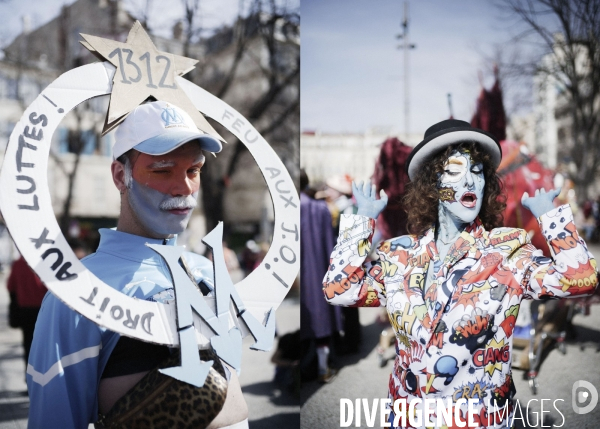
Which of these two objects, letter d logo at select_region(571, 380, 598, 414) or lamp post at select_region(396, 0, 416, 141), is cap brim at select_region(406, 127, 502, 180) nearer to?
lamp post at select_region(396, 0, 416, 141)

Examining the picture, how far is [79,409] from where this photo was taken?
1.57 meters

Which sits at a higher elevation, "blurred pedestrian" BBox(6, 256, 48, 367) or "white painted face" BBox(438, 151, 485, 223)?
"white painted face" BBox(438, 151, 485, 223)

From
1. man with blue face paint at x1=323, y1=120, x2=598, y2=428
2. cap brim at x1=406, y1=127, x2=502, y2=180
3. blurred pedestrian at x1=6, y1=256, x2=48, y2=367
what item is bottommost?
Answer: blurred pedestrian at x1=6, y1=256, x2=48, y2=367

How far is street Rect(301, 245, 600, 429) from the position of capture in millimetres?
3039

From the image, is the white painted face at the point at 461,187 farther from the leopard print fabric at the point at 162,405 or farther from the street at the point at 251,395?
the street at the point at 251,395

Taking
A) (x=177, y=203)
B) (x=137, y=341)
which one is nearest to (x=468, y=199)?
(x=177, y=203)

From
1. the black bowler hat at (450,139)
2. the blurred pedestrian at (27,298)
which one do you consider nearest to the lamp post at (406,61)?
the black bowler hat at (450,139)

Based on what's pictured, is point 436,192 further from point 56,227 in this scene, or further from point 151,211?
point 56,227

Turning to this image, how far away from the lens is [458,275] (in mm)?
1991

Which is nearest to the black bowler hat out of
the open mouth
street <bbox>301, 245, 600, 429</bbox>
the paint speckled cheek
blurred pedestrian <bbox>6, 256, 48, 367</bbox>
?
the open mouth

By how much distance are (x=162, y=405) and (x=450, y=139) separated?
A: 4.58ft

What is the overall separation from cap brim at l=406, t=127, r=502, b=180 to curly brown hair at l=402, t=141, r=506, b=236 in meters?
0.02

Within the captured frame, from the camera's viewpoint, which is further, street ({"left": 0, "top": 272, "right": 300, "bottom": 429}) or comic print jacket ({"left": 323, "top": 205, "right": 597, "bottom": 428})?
street ({"left": 0, "top": 272, "right": 300, "bottom": 429})

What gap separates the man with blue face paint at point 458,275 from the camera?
1.93 metres
